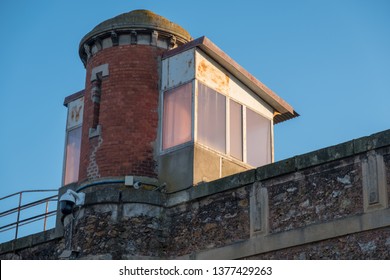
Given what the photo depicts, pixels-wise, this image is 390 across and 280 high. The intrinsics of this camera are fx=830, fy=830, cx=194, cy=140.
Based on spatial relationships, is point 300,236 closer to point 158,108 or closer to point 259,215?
point 259,215

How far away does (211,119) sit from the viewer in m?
15.6

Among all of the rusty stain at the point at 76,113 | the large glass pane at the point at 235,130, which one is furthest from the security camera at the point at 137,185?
the rusty stain at the point at 76,113

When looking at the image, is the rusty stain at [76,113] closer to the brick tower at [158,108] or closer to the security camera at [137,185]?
the brick tower at [158,108]

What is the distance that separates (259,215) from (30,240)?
5.54 m

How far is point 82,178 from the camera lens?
15414 mm

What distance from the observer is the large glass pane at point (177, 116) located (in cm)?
1518

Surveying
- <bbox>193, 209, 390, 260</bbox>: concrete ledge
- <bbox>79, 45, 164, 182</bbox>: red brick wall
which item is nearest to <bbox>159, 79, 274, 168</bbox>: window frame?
<bbox>79, 45, 164, 182</bbox>: red brick wall

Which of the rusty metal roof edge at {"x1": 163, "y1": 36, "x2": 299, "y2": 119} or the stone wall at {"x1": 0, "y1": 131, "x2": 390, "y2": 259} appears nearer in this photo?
the stone wall at {"x1": 0, "y1": 131, "x2": 390, "y2": 259}

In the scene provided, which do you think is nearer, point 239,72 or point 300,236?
point 300,236

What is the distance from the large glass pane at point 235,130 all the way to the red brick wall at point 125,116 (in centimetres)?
163

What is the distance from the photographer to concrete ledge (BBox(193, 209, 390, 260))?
11688 millimetres

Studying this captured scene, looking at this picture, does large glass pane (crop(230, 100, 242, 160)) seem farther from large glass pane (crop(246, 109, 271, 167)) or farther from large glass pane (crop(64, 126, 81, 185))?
large glass pane (crop(64, 126, 81, 185))

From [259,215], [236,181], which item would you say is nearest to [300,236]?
[259,215]

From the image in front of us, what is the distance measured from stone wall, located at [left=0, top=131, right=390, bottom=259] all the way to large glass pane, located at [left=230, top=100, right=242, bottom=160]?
2098 millimetres
